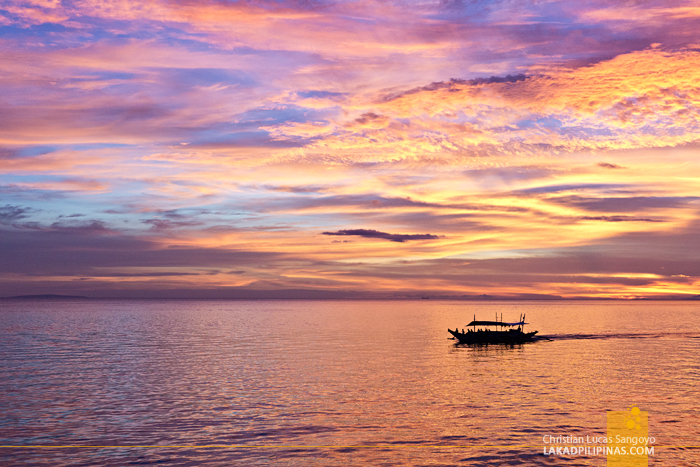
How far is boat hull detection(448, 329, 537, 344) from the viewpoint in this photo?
105625mm

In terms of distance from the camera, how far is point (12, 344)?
9575 centimetres

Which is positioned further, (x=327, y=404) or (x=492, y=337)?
(x=492, y=337)

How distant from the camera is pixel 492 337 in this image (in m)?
107

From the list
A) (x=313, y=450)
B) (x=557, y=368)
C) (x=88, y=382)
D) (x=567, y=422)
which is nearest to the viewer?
(x=313, y=450)

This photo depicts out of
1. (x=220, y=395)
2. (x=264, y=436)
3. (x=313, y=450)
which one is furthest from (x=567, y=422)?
(x=220, y=395)

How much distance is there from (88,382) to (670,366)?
71176 mm

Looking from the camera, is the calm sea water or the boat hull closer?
the calm sea water

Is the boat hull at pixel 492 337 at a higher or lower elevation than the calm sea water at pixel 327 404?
lower

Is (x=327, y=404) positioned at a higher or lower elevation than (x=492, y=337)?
higher

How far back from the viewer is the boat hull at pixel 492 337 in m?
106

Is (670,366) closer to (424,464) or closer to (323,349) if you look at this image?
(323,349)

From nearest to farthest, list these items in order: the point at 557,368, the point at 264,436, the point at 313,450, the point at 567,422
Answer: the point at 313,450 → the point at 264,436 → the point at 567,422 → the point at 557,368

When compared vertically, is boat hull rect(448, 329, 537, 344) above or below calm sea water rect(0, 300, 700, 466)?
below

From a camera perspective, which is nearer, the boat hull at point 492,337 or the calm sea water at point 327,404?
the calm sea water at point 327,404
